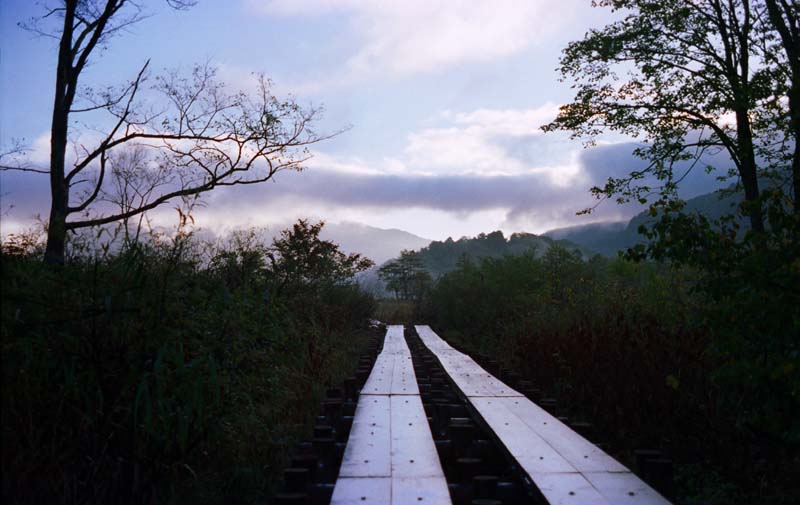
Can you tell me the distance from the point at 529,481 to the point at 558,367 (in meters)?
3.57

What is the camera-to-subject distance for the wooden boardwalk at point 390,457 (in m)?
2.51

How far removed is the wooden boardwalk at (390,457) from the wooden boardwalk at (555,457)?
0.47 m

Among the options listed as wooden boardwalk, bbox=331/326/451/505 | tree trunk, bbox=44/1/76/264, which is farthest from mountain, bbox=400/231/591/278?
wooden boardwalk, bbox=331/326/451/505

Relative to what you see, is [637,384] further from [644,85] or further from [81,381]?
[644,85]

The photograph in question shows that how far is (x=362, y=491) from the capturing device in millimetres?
2551

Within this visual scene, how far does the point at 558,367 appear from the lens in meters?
6.11

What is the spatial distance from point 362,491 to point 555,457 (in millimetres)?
1116

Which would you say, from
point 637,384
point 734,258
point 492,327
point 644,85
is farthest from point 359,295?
point 734,258

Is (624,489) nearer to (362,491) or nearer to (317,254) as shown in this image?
(362,491)

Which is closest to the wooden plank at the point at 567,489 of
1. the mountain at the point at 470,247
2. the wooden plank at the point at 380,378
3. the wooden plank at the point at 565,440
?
the wooden plank at the point at 565,440

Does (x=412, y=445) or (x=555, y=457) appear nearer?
(x=555, y=457)

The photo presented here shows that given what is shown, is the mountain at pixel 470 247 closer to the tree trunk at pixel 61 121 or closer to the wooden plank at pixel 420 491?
the tree trunk at pixel 61 121

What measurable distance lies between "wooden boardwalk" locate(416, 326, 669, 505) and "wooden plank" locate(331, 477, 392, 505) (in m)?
0.71

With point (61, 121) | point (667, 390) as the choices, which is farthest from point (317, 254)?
point (667, 390)
